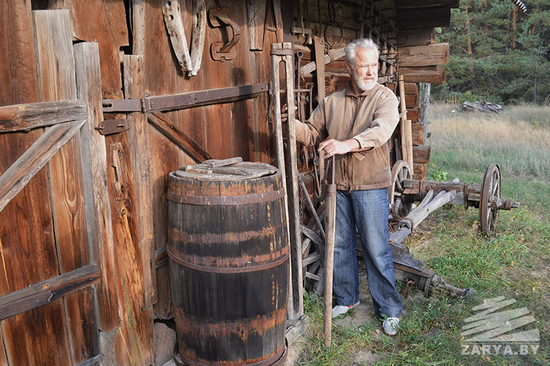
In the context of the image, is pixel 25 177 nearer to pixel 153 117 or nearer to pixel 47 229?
pixel 47 229

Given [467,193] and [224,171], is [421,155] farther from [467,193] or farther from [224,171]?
[224,171]

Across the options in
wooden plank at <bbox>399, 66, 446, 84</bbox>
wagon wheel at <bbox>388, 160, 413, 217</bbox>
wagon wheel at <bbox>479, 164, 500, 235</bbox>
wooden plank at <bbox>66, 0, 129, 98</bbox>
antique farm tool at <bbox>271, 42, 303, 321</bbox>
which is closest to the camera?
wooden plank at <bbox>66, 0, 129, 98</bbox>

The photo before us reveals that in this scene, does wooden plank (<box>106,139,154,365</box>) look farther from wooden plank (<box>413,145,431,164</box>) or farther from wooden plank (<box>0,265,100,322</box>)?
wooden plank (<box>413,145,431,164</box>)

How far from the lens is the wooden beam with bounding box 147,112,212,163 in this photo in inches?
117

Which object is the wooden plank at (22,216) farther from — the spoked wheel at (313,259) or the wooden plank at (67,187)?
the spoked wheel at (313,259)

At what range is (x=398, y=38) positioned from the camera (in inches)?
297

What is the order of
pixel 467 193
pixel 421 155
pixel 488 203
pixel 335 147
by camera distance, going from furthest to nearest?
1. pixel 421 155
2. pixel 467 193
3. pixel 488 203
4. pixel 335 147

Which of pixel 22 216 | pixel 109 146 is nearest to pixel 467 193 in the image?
pixel 109 146

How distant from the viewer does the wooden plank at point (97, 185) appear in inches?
98.5

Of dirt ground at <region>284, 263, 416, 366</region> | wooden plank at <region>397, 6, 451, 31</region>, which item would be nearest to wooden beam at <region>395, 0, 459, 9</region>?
wooden plank at <region>397, 6, 451, 31</region>

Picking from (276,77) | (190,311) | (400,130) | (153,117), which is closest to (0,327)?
(190,311)

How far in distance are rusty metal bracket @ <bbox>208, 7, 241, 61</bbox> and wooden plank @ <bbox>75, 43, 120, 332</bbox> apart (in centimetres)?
110

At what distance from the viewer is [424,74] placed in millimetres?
7516

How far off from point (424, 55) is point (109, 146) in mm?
5913
